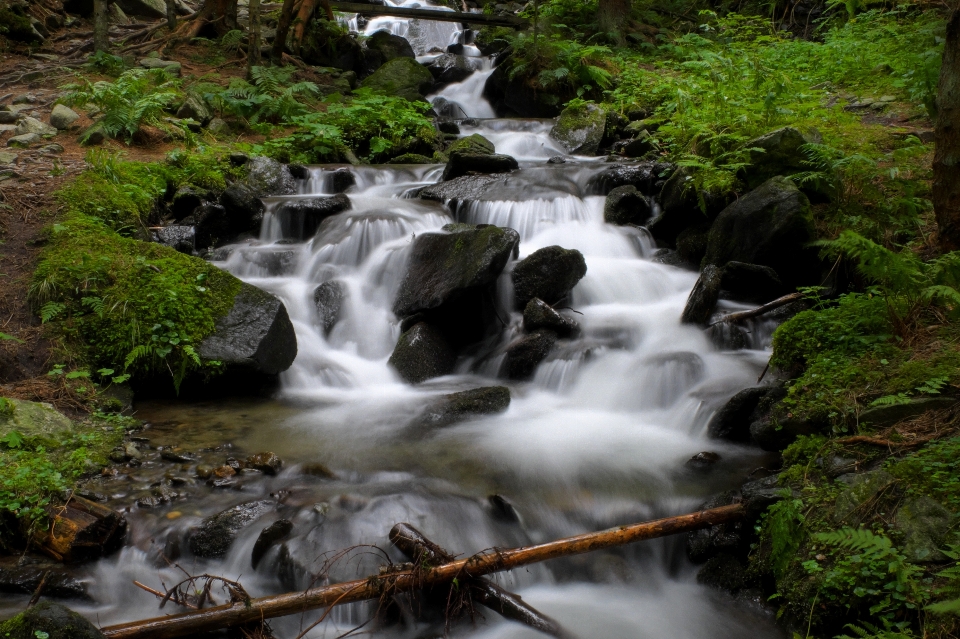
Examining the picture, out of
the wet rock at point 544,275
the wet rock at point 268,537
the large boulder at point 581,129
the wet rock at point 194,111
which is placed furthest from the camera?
the large boulder at point 581,129

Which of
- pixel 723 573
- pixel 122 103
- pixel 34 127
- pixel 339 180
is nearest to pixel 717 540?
pixel 723 573

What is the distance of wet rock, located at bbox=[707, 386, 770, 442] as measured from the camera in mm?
5660

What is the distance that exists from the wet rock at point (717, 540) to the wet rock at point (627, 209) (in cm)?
598

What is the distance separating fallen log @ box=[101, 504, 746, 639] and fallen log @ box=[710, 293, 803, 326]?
11.2 feet

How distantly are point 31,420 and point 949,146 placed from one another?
7002 millimetres

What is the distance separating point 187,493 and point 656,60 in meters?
15.5

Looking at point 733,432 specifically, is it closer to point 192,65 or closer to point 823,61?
point 823,61

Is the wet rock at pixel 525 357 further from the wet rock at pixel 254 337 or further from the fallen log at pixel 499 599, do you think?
the fallen log at pixel 499 599

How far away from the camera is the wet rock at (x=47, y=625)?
9.36 feet

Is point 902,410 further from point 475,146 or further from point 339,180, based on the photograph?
point 475,146

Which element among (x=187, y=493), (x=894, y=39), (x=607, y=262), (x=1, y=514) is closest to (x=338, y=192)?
(x=607, y=262)

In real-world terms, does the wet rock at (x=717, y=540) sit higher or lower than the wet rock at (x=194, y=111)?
lower

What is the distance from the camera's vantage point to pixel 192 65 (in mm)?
14984

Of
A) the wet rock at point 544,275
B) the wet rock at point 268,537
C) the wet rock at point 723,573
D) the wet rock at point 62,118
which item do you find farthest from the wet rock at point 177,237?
the wet rock at point 723,573
